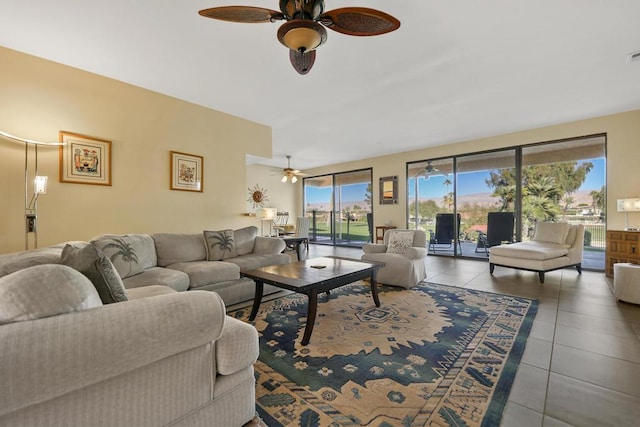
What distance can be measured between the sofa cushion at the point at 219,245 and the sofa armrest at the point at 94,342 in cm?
253

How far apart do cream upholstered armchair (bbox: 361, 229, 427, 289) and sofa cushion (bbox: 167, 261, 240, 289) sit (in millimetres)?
1893

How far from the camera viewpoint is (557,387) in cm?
161

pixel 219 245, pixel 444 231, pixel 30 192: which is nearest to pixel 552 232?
pixel 444 231

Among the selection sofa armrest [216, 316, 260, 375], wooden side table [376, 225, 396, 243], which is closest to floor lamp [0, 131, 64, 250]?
Answer: sofa armrest [216, 316, 260, 375]

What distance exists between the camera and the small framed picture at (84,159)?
3.14 metres

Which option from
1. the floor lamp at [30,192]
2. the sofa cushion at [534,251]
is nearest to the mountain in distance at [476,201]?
the sofa cushion at [534,251]

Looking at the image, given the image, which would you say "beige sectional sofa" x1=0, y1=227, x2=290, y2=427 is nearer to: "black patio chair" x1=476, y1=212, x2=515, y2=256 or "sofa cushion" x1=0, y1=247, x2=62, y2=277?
"sofa cushion" x1=0, y1=247, x2=62, y2=277

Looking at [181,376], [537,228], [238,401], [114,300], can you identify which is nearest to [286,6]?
[114,300]

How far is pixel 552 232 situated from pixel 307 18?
5.13m

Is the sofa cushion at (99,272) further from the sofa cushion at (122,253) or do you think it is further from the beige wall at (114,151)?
the beige wall at (114,151)

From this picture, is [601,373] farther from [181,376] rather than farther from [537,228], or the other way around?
[537,228]

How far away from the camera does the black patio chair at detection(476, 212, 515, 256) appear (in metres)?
5.53

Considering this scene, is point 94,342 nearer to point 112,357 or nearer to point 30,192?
point 112,357

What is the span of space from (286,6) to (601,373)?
3.11 meters
